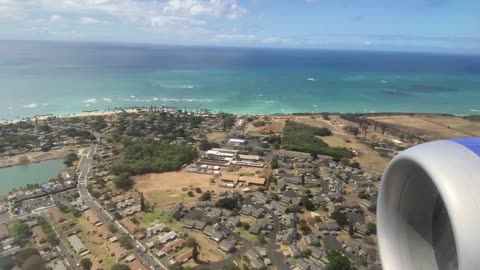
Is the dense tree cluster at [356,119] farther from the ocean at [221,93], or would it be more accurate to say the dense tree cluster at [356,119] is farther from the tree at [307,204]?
the tree at [307,204]

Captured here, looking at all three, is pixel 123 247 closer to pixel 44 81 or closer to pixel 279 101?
pixel 279 101

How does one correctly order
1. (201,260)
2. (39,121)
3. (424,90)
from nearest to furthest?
(201,260)
(39,121)
(424,90)

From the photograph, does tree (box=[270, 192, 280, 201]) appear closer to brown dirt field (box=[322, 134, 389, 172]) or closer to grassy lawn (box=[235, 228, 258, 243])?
grassy lawn (box=[235, 228, 258, 243])

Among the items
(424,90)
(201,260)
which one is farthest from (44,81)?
(424,90)

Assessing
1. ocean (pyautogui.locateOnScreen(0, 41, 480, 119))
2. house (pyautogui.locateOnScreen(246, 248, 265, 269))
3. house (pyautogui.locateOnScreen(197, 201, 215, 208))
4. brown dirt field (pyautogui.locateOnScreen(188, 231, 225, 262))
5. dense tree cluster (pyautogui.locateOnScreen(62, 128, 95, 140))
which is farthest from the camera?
ocean (pyautogui.locateOnScreen(0, 41, 480, 119))

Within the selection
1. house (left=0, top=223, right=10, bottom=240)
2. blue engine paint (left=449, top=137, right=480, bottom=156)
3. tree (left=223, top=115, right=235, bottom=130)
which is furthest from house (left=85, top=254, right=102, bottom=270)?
tree (left=223, top=115, right=235, bottom=130)

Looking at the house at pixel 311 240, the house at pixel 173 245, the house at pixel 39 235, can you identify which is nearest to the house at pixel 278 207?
the house at pixel 311 240
